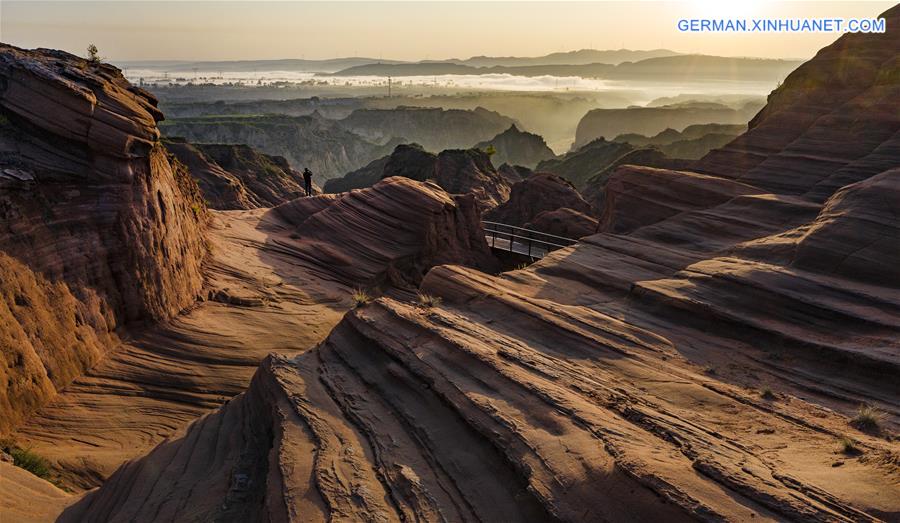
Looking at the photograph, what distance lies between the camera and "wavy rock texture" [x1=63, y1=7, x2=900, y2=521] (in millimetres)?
5992

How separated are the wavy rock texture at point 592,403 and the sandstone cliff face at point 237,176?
40.8m

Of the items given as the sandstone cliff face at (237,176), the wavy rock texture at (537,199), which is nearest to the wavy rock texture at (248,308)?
the wavy rock texture at (537,199)

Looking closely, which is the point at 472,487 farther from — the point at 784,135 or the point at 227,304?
the point at 784,135

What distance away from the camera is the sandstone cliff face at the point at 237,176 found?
49000 mm

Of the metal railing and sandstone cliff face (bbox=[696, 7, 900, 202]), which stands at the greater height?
sandstone cliff face (bbox=[696, 7, 900, 202])

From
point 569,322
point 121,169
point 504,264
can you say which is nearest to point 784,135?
point 504,264

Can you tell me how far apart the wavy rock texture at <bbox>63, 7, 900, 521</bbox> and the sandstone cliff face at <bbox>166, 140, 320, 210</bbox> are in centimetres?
4082

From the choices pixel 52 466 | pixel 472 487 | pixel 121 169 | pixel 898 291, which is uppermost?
pixel 121 169

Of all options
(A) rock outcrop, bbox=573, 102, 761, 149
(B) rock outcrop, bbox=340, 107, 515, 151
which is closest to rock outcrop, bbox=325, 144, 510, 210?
(B) rock outcrop, bbox=340, 107, 515, 151

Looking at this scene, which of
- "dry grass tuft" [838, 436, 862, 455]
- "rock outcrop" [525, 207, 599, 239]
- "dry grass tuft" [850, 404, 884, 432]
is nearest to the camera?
"dry grass tuft" [838, 436, 862, 455]

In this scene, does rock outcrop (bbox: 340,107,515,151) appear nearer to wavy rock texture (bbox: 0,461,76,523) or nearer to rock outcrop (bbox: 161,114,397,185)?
rock outcrop (bbox: 161,114,397,185)

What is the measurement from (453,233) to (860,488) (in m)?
19.9

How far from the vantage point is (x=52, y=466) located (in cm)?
948

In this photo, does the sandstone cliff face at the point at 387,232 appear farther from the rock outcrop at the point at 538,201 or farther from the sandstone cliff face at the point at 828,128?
the rock outcrop at the point at 538,201
